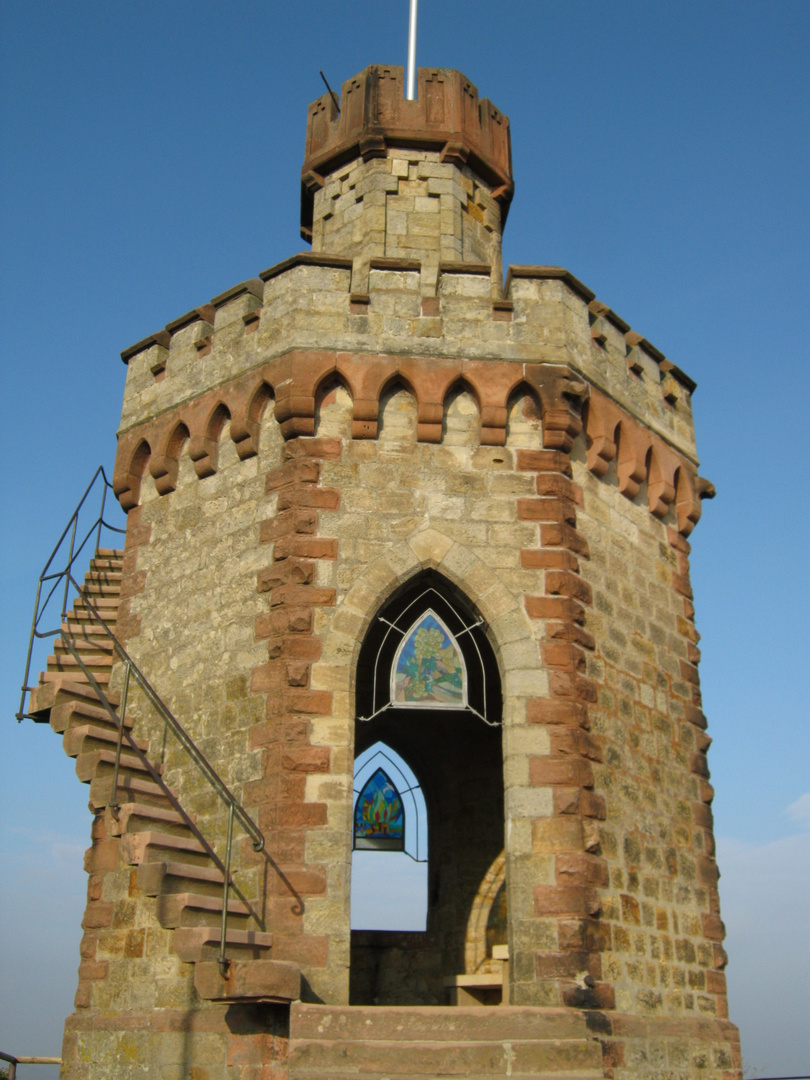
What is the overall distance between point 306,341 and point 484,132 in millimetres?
3966

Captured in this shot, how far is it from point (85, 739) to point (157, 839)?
48.7 inches

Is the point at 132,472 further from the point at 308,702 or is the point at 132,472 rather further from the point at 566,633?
the point at 566,633

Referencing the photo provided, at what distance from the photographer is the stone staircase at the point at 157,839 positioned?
20.2ft

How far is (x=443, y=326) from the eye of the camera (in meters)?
8.61

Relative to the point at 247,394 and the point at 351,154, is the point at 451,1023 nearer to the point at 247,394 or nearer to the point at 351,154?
the point at 247,394

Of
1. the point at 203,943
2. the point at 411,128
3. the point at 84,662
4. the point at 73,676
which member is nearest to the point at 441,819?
the point at 84,662

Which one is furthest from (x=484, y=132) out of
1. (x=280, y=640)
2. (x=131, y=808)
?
(x=131, y=808)

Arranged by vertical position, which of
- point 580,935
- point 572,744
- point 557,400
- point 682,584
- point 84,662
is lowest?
point 580,935

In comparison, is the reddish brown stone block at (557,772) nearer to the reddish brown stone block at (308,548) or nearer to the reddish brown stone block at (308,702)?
the reddish brown stone block at (308,702)

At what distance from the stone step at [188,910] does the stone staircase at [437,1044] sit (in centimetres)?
78

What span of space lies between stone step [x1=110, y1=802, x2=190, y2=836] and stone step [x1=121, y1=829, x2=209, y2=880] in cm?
7

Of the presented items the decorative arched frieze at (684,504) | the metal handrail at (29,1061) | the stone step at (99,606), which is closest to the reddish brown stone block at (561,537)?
the decorative arched frieze at (684,504)

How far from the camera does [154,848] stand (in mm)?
6797

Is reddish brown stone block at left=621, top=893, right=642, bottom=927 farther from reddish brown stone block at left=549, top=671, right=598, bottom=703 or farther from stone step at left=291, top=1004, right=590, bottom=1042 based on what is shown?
reddish brown stone block at left=549, top=671, right=598, bottom=703
